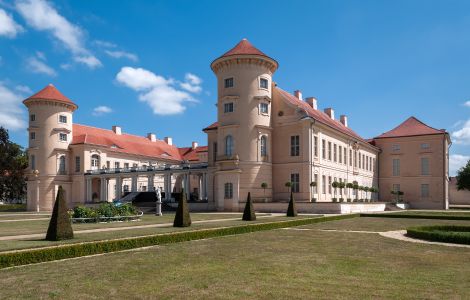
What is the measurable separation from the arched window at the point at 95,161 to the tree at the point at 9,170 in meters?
11.3

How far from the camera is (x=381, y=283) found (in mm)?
8586

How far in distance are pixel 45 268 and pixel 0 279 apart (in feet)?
4.43

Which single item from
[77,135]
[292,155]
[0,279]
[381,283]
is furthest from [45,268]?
[77,135]

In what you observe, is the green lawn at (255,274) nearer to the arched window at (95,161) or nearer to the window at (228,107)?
the window at (228,107)

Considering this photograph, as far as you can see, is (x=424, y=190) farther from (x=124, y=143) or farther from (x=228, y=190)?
(x=124, y=143)

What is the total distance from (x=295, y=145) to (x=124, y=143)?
110 ft

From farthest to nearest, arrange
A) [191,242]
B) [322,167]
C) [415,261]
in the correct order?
[322,167]
[191,242]
[415,261]

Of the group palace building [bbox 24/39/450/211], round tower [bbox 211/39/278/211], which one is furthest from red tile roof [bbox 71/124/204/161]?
round tower [bbox 211/39/278/211]

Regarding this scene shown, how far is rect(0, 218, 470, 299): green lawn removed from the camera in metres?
7.87

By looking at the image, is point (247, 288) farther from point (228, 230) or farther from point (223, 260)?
point (228, 230)

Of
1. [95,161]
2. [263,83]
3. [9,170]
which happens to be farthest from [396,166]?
[9,170]

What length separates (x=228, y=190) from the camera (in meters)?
42.1

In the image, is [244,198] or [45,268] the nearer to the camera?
[45,268]

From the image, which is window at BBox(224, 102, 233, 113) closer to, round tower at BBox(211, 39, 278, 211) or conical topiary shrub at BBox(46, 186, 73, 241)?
round tower at BBox(211, 39, 278, 211)
